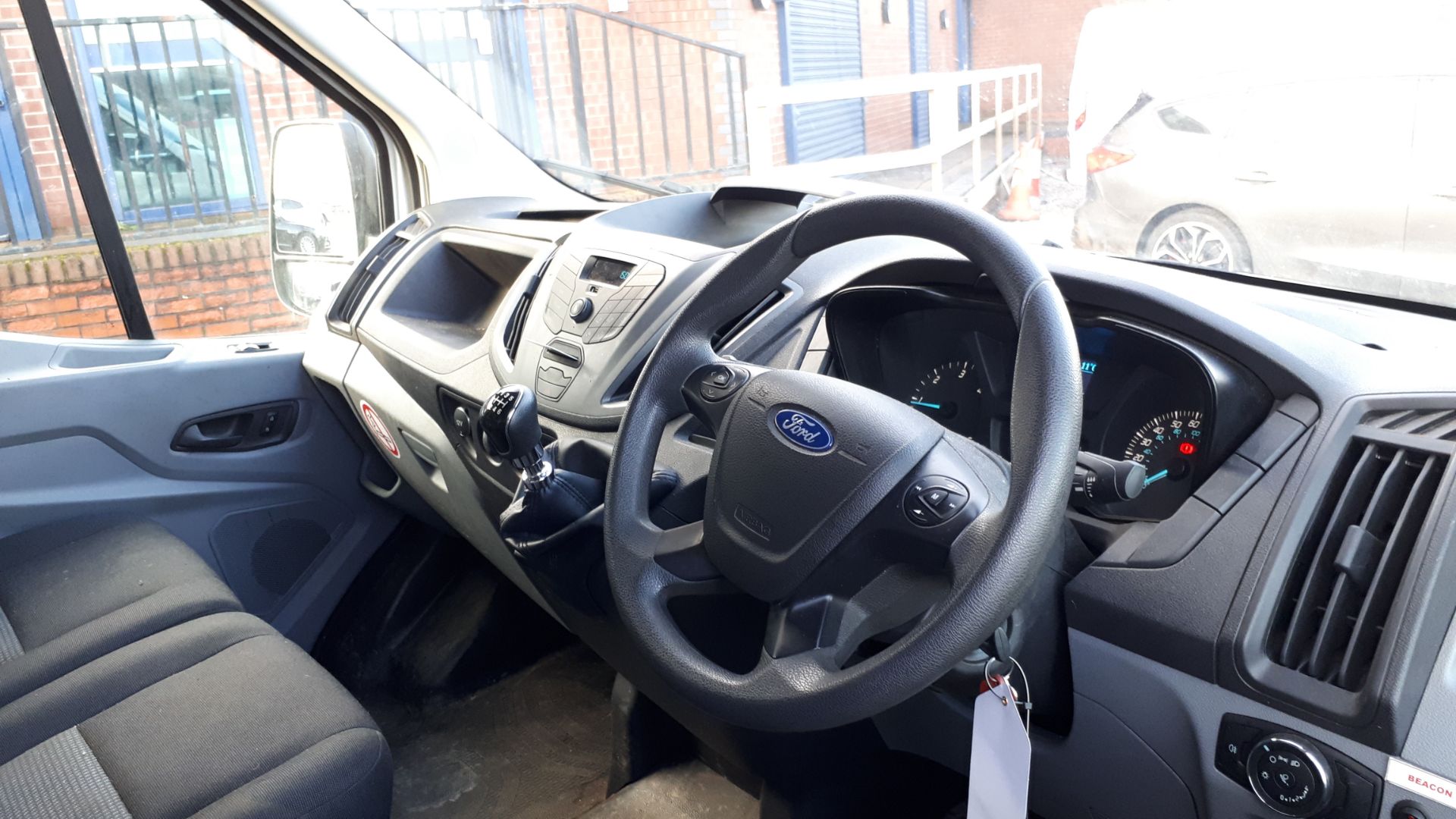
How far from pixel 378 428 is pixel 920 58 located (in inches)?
54.1

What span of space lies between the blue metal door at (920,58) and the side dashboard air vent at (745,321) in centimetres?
43

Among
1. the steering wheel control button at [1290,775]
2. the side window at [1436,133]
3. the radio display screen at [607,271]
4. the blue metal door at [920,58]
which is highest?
the blue metal door at [920,58]

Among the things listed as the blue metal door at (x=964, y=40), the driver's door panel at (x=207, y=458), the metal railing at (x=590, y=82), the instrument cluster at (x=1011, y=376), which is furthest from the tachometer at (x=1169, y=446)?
the driver's door panel at (x=207, y=458)

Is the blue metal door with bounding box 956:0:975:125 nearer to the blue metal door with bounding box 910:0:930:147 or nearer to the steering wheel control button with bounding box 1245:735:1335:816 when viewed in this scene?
the blue metal door with bounding box 910:0:930:147

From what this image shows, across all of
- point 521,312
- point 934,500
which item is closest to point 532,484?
point 934,500

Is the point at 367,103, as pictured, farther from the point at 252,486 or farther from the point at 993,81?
the point at 993,81

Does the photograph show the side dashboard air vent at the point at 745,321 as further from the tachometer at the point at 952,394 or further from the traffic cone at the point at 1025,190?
the traffic cone at the point at 1025,190

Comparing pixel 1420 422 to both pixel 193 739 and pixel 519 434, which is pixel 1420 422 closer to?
pixel 519 434

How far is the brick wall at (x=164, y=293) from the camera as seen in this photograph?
2.45 m

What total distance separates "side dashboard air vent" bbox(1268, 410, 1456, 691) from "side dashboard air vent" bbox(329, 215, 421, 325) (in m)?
1.96

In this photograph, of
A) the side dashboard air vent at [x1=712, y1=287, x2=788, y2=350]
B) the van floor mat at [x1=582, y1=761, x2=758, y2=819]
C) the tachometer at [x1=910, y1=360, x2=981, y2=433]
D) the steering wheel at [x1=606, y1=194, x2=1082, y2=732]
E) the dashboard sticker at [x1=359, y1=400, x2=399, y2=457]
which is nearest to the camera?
the steering wheel at [x1=606, y1=194, x2=1082, y2=732]

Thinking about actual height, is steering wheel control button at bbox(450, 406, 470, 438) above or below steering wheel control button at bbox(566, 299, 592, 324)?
below

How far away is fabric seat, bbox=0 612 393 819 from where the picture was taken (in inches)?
51.2

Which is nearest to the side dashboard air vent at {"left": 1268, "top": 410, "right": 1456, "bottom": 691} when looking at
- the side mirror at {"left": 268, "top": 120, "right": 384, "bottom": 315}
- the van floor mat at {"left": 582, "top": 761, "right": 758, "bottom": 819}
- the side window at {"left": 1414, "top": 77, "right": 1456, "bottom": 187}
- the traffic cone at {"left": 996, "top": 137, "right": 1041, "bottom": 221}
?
the side window at {"left": 1414, "top": 77, "right": 1456, "bottom": 187}
